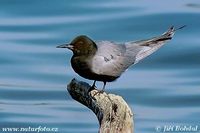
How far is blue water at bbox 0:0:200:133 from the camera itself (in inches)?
472

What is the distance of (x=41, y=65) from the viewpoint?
13562mm

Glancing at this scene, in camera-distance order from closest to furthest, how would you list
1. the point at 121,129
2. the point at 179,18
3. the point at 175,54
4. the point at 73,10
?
1. the point at 121,129
2. the point at 175,54
3. the point at 179,18
4. the point at 73,10

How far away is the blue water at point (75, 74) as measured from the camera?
1199 centimetres

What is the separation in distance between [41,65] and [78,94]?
5.45 m

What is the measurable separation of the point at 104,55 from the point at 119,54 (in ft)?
0.77

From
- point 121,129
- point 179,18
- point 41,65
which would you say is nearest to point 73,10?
point 179,18

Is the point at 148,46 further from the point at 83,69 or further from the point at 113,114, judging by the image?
the point at 113,114

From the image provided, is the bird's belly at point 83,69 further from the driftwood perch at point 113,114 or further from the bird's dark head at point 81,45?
the driftwood perch at point 113,114

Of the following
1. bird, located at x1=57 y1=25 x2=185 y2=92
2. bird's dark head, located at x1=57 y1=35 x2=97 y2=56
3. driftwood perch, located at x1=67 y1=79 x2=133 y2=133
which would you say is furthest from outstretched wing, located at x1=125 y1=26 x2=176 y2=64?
driftwood perch, located at x1=67 y1=79 x2=133 y2=133

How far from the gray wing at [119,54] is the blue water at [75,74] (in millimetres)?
2368

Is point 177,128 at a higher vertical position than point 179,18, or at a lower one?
lower

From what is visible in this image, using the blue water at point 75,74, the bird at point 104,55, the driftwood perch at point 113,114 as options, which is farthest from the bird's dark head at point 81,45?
the blue water at point 75,74

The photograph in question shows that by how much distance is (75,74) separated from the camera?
12.5 m

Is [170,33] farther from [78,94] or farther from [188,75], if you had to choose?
[188,75]
